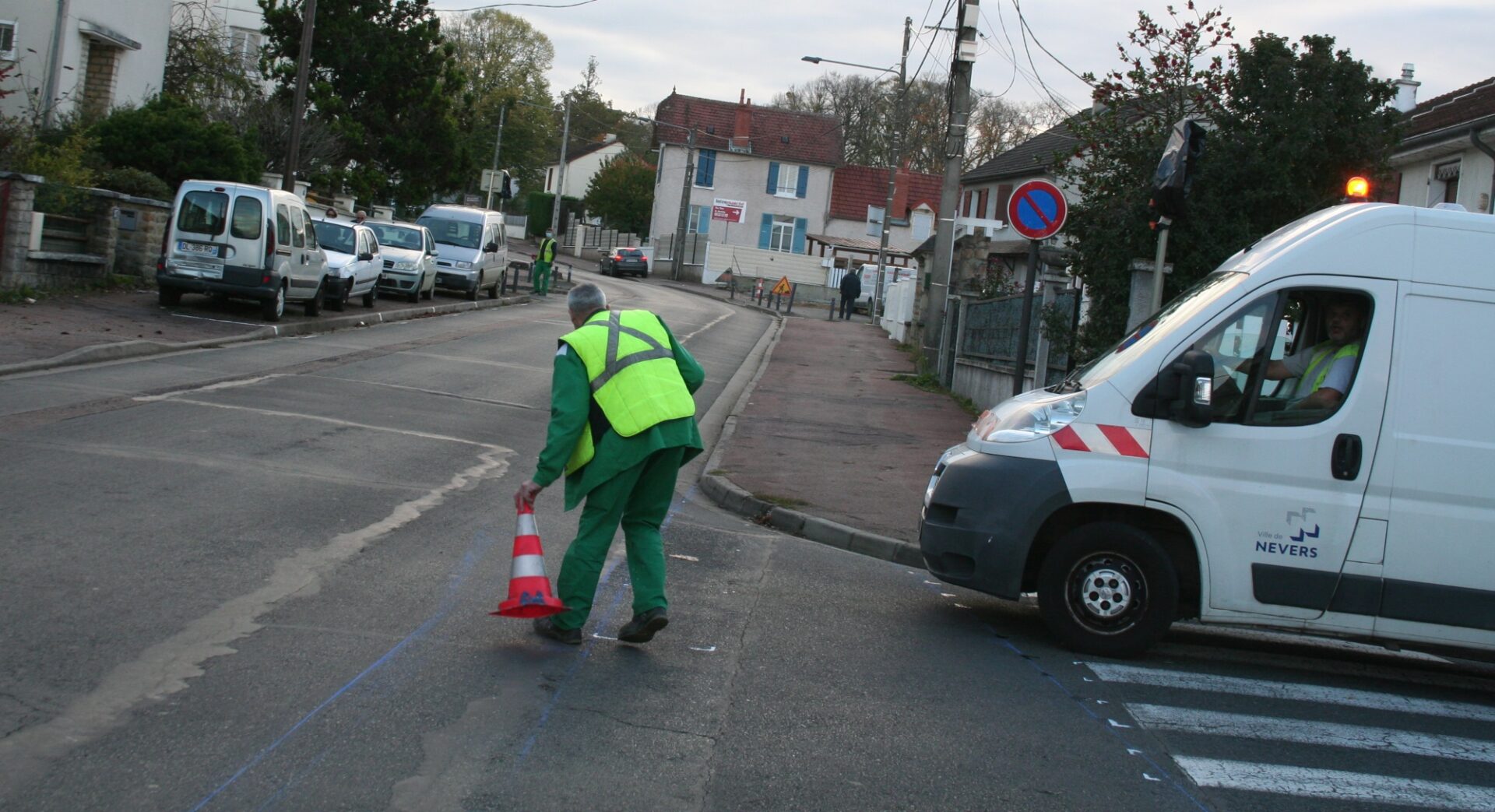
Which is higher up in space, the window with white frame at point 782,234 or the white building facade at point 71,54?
the window with white frame at point 782,234

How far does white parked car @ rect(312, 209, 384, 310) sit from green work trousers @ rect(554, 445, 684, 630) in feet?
61.1

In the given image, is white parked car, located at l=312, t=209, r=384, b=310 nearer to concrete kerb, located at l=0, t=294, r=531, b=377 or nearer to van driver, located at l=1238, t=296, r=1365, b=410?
concrete kerb, located at l=0, t=294, r=531, b=377

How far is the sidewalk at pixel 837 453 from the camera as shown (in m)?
10.3

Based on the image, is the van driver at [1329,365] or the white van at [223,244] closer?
the van driver at [1329,365]

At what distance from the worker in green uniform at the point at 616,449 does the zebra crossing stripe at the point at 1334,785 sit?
2422mm

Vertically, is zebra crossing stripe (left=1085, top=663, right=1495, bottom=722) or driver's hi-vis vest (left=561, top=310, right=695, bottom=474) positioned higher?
driver's hi-vis vest (left=561, top=310, right=695, bottom=474)

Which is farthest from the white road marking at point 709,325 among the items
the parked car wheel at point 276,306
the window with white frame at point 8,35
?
the window with white frame at point 8,35

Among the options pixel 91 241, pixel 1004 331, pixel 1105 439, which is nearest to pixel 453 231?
pixel 91 241

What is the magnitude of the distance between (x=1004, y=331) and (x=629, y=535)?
1243 centimetres

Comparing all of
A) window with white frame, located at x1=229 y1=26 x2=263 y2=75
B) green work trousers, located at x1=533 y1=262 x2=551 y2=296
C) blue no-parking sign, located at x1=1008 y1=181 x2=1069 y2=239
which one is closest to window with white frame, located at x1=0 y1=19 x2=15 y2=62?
window with white frame, located at x1=229 y1=26 x2=263 y2=75

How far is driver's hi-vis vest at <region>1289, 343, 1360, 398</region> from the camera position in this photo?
6.91 m

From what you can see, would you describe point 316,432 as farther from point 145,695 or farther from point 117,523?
point 145,695

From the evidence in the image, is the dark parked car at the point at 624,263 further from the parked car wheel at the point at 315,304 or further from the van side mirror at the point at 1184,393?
the van side mirror at the point at 1184,393

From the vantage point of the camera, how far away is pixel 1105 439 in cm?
701
